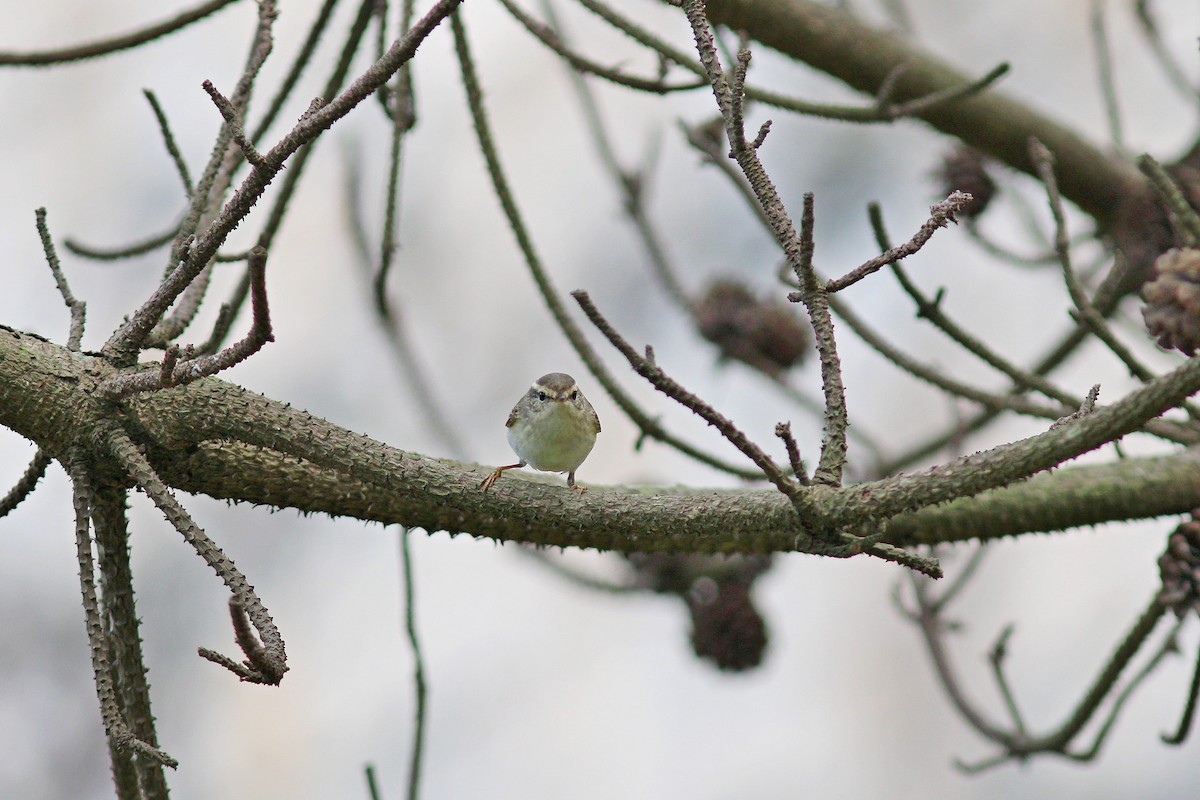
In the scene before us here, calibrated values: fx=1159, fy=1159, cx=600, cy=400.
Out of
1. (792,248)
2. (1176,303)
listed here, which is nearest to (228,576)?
(792,248)

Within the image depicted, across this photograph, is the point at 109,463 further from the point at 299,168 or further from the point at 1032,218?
the point at 1032,218

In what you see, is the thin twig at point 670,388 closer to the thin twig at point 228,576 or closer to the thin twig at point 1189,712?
the thin twig at point 228,576

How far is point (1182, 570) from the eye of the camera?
7.39 feet

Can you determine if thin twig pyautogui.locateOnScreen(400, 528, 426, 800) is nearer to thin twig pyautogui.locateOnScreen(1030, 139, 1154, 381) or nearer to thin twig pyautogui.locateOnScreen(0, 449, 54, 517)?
thin twig pyautogui.locateOnScreen(0, 449, 54, 517)

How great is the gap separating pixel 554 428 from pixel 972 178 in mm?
1610

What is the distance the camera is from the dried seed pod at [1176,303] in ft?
4.60

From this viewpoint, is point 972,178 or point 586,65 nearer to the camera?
point 586,65

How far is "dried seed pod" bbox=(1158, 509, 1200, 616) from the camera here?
2.24m

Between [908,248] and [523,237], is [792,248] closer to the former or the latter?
[908,248]

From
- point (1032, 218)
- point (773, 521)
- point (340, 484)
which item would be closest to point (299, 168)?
point (340, 484)

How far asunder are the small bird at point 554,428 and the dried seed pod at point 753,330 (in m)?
0.89

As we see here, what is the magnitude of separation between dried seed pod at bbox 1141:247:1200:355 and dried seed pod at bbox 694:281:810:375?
2.27 m

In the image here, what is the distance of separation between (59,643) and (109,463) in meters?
4.49

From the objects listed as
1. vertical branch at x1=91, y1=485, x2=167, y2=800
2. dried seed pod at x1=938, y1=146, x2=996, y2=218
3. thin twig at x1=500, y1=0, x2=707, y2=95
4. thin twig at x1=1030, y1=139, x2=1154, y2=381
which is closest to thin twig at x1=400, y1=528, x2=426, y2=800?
vertical branch at x1=91, y1=485, x2=167, y2=800
